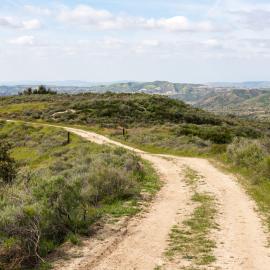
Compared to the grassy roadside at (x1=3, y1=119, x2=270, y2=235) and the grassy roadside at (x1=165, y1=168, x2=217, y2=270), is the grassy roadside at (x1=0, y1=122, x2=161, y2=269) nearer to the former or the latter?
the grassy roadside at (x1=165, y1=168, x2=217, y2=270)

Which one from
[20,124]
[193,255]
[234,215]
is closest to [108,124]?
[20,124]

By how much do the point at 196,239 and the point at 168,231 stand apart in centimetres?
101

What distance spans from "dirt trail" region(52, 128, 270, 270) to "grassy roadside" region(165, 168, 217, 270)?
0.22m

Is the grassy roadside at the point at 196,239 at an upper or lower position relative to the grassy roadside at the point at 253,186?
upper

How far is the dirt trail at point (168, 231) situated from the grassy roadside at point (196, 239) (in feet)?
0.73

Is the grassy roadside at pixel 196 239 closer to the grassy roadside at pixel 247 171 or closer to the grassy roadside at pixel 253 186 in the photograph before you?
the grassy roadside at pixel 253 186

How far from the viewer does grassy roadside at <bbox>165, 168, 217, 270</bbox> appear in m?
10.2

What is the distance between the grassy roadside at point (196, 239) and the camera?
10.2 metres

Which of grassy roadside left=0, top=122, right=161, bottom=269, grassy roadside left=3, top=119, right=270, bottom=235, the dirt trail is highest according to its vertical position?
grassy roadside left=0, top=122, right=161, bottom=269

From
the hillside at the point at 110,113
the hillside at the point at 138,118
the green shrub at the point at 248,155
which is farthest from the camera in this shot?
the hillside at the point at 110,113

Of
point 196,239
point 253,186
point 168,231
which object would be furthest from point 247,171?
point 196,239

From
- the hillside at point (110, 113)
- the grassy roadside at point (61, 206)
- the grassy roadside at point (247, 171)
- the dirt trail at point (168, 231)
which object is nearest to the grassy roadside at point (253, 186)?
the grassy roadside at point (247, 171)

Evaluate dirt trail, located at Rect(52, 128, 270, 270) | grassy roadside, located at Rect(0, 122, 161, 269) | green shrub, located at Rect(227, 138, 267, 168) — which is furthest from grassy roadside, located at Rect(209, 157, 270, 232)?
grassy roadside, located at Rect(0, 122, 161, 269)

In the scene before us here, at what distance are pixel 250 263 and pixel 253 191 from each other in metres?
9.43
